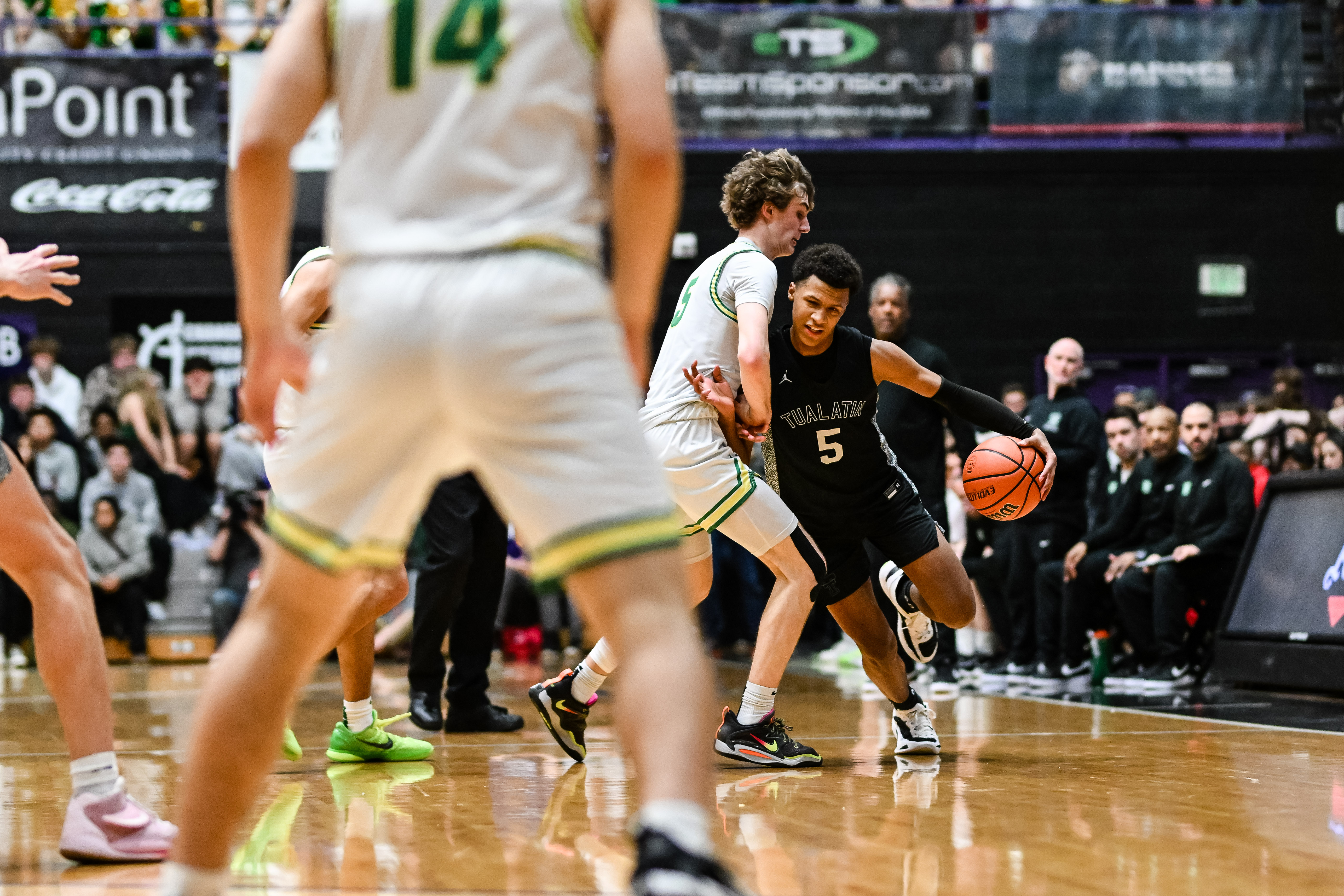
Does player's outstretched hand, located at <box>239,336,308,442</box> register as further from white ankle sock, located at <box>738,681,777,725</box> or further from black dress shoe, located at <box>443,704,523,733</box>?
black dress shoe, located at <box>443,704,523,733</box>

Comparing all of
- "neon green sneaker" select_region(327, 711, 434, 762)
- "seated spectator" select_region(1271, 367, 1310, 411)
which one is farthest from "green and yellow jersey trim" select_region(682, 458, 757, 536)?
"seated spectator" select_region(1271, 367, 1310, 411)

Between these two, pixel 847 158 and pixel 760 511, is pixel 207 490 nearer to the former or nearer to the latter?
pixel 847 158

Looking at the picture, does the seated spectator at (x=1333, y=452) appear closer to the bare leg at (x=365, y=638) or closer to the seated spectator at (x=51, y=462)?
the bare leg at (x=365, y=638)

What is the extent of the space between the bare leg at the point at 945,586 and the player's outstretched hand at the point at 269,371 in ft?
9.78

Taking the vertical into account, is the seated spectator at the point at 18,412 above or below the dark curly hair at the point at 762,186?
below

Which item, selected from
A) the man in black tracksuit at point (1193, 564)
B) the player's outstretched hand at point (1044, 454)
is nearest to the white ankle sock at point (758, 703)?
the player's outstretched hand at point (1044, 454)

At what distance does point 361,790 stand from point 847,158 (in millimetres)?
10877

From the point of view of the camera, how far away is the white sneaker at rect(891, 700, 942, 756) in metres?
4.67

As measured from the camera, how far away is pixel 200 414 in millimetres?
11992

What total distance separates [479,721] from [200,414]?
→ 23.9 feet

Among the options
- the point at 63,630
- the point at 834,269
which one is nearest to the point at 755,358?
the point at 834,269

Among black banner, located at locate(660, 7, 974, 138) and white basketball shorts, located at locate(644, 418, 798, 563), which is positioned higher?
black banner, located at locate(660, 7, 974, 138)

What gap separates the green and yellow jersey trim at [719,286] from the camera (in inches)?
175

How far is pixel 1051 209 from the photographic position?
1401 cm
